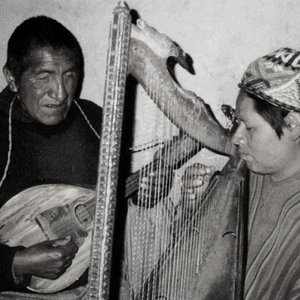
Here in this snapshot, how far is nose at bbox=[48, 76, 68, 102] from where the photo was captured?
4.69 feet

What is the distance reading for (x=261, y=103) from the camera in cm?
114

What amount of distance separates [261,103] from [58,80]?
2.42 ft

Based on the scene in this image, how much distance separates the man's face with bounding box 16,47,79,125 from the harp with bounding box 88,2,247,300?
474 millimetres

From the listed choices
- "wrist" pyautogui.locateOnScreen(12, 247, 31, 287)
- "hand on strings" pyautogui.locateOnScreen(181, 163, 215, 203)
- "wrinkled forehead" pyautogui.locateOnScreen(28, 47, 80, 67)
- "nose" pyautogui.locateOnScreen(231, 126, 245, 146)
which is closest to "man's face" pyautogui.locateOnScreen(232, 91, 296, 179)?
"nose" pyautogui.locateOnScreen(231, 126, 245, 146)

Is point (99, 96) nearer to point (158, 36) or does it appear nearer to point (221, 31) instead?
point (221, 31)

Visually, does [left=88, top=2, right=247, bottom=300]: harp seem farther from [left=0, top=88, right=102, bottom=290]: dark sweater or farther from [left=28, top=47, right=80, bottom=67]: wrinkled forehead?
[left=28, top=47, right=80, bottom=67]: wrinkled forehead

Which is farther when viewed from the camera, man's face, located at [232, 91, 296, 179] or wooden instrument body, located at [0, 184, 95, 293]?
wooden instrument body, located at [0, 184, 95, 293]

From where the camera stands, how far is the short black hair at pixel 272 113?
1.12 metres

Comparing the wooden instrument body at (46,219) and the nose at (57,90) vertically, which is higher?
the nose at (57,90)

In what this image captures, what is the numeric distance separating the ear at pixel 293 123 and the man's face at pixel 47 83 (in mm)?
792

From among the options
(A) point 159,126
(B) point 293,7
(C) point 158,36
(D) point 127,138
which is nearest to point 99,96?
(D) point 127,138

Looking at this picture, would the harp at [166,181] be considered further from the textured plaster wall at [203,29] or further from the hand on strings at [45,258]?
the textured plaster wall at [203,29]

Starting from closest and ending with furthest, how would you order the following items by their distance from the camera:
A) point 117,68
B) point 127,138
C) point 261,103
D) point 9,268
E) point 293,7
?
point 117,68, point 261,103, point 9,268, point 293,7, point 127,138

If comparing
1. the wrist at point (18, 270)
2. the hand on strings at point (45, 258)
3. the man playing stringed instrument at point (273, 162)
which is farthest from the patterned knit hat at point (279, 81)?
the wrist at point (18, 270)
